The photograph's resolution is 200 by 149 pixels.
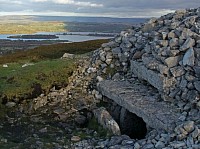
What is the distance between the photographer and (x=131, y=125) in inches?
664

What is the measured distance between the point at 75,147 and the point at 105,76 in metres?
7.01

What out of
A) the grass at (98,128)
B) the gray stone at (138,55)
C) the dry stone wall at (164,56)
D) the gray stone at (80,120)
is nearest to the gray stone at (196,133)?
the dry stone wall at (164,56)

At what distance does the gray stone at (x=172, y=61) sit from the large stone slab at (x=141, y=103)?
5.50 feet

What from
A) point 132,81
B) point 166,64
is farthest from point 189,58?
point 132,81

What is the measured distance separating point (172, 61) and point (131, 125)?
3662 millimetres

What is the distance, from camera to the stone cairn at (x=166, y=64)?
41.5 feet

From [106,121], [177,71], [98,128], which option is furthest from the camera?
[98,128]

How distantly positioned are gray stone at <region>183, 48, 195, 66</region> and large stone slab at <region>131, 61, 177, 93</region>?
2.93ft

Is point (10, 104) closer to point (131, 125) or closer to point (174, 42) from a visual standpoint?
point (131, 125)

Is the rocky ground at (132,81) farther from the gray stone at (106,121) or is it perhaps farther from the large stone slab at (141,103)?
the gray stone at (106,121)

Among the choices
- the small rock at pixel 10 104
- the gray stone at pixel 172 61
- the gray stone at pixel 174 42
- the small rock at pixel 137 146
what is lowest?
the small rock at pixel 10 104

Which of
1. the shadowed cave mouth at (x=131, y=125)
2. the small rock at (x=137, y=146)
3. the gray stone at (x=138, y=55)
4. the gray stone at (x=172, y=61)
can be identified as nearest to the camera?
the small rock at (x=137, y=146)

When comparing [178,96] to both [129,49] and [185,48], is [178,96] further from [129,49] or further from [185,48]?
[129,49]

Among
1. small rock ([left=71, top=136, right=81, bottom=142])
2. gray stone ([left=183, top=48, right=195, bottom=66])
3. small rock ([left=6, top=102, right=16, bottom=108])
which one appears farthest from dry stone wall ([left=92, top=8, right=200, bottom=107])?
small rock ([left=6, top=102, right=16, bottom=108])
